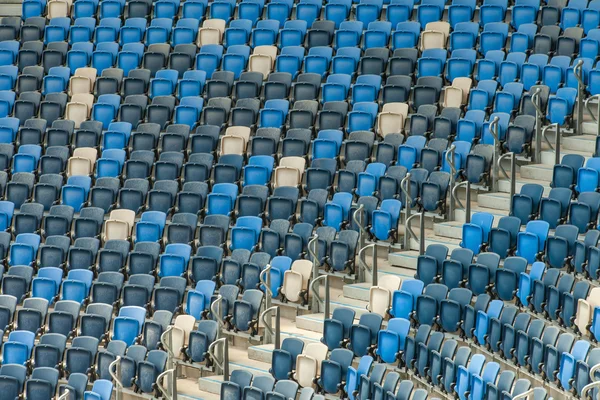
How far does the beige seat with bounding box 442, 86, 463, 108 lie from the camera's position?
51.8ft

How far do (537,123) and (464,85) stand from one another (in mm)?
1312

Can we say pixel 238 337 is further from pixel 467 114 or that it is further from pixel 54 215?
pixel 467 114

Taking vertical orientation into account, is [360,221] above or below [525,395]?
above

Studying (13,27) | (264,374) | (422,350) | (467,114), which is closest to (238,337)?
(264,374)

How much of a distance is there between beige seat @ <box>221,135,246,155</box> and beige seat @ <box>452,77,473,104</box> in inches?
98.1

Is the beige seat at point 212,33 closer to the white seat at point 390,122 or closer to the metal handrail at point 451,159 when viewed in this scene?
the white seat at point 390,122

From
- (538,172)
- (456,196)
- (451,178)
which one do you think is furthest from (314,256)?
(538,172)

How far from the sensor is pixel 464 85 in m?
15.9

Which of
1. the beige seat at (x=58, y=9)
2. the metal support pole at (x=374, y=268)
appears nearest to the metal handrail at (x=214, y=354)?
the metal support pole at (x=374, y=268)

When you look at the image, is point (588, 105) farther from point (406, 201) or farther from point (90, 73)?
point (90, 73)

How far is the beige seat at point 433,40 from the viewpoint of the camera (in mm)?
16859

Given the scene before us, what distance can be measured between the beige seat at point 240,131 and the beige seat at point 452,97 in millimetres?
2248

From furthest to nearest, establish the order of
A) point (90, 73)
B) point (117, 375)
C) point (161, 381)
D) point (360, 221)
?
point (90, 73)
point (360, 221)
point (117, 375)
point (161, 381)

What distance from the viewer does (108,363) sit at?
12.9m
